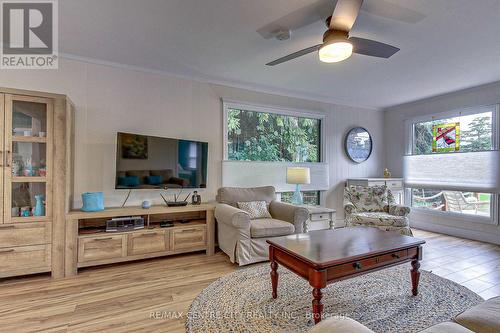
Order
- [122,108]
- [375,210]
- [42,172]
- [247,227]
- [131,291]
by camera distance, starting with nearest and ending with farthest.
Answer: [131,291] < [42,172] < [247,227] < [122,108] < [375,210]

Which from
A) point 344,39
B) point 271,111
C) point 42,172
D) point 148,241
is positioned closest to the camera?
point 344,39

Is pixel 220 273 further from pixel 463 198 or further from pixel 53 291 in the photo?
pixel 463 198

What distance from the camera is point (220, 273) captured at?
2.77 metres

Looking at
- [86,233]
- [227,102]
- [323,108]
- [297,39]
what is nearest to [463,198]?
[323,108]

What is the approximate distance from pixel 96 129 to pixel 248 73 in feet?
7.07

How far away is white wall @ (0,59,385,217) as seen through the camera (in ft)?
10.2

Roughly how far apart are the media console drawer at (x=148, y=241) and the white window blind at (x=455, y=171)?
4.73m

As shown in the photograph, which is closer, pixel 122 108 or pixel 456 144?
pixel 122 108

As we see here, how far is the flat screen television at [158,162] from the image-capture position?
3094mm

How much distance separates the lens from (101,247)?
2.84 metres

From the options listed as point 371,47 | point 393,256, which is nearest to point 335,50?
point 371,47

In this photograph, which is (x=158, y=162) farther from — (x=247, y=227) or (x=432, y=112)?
(x=432, y=112)

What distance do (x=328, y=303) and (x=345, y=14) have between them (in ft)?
7.50

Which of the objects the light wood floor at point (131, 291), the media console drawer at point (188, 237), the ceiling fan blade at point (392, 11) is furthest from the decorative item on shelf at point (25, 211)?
the ceiling fan blade at point (392, 11)
